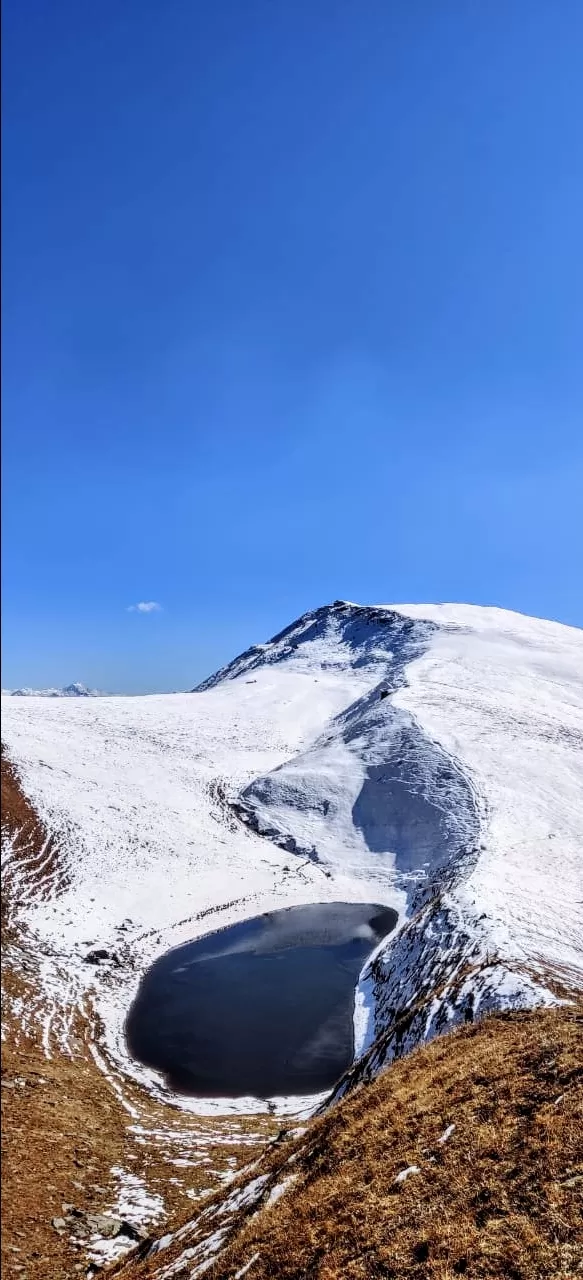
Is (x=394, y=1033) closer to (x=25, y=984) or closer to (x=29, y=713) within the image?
(x=25, y=984)

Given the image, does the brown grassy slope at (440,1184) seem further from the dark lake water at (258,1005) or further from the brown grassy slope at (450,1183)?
the dark lake water at (258,1005)

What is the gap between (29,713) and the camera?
59.4 meters

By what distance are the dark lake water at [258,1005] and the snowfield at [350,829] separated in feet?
3.39

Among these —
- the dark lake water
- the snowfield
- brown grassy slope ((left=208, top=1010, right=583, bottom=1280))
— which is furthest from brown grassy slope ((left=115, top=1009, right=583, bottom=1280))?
the dark lake water

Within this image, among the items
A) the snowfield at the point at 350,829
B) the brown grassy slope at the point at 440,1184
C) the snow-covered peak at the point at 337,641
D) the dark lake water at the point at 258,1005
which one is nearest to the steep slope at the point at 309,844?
the snowfield at the point at 350,829

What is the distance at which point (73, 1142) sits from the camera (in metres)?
17.3

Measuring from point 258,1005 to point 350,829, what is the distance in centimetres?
1996

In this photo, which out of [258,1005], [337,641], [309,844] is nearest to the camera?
[258,1005]

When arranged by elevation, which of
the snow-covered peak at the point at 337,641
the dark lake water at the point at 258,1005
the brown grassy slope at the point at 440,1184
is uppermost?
the snow-covered peak at the point at 337,641

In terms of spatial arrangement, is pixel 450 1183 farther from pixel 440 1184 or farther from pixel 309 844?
pixel 309 844

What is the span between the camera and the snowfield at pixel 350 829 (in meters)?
22.8

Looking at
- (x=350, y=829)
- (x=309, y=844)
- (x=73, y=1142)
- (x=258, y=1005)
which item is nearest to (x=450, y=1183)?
(x=73, y=1142)

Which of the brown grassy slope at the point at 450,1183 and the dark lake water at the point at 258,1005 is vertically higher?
the brown grassy slope at the point at 450,1183

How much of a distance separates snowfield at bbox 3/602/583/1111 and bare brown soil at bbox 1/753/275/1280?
50.4 inches
